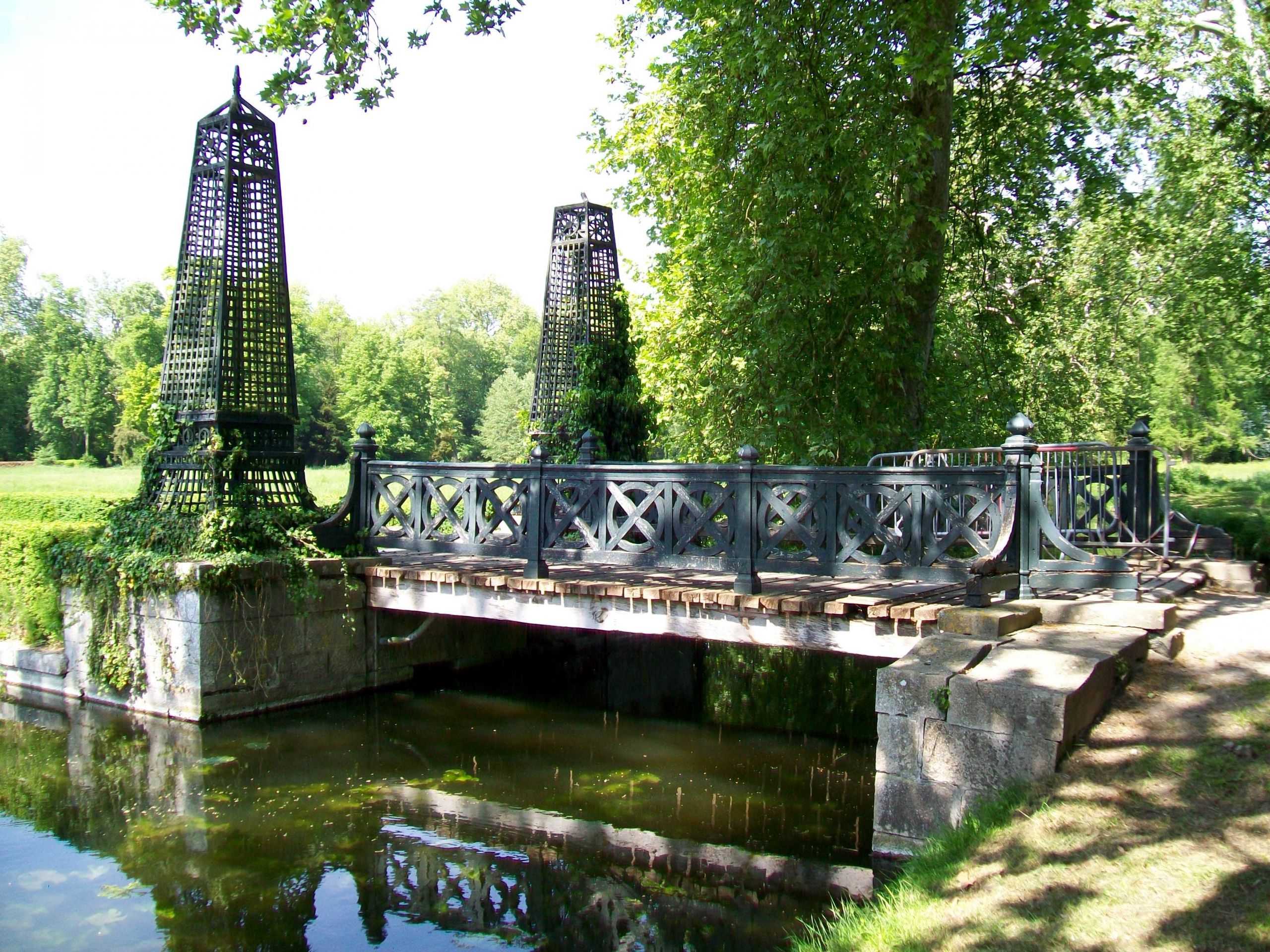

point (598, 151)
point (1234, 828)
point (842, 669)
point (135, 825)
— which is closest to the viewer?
point (1234, 828)

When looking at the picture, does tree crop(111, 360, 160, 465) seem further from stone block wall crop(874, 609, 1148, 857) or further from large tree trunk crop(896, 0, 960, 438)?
stone block wall crop(874, 609, 1148, 857)

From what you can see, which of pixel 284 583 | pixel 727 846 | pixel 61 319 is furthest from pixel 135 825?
pixel 61 319

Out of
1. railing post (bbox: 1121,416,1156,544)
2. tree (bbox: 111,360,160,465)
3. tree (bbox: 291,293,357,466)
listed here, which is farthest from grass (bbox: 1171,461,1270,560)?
tree (bbox: 291,293,357,466)

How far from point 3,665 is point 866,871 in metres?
10.7

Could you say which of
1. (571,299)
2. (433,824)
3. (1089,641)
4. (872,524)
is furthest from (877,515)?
(571,299)

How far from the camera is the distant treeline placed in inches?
1969

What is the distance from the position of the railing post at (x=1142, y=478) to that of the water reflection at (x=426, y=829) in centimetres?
336

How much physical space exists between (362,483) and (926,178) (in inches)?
322

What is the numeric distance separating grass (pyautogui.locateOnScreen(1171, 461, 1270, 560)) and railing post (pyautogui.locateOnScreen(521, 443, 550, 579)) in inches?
305

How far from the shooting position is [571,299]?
45.6 ft

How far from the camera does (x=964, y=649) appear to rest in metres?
5.91

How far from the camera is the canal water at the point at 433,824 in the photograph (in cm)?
571

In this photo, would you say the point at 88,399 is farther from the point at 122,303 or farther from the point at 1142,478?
the point at 1142,478

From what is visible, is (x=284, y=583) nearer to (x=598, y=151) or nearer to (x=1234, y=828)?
(x=1234, y=828)
